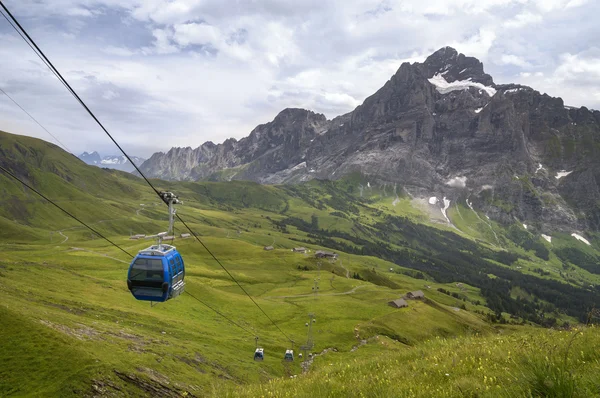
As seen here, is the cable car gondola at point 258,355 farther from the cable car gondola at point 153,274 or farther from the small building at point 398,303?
the small building at point 398,303

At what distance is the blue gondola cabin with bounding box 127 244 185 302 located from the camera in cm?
2942

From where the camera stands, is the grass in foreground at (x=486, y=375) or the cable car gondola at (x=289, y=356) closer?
the grass in foreground at (x=486, y=375)

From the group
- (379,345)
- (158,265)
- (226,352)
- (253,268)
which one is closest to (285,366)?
(226,352)

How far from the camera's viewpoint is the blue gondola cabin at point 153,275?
29422 millimetres

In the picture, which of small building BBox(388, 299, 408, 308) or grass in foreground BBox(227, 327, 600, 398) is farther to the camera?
small building BBox(388, 299, 408, 308)

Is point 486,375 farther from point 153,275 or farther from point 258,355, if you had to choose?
point 258,355

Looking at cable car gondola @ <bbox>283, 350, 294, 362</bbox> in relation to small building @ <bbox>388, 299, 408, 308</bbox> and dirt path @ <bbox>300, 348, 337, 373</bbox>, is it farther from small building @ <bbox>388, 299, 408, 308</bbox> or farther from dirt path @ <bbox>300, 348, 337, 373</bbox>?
small building @ <bbox>388, 299, 408, 308</bbox>

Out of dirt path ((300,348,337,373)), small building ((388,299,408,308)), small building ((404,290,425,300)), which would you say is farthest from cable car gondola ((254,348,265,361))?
small building ((404,290,425,300))

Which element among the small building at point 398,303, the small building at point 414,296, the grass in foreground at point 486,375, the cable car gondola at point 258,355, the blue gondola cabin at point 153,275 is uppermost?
the grass in foreground at point 486,375

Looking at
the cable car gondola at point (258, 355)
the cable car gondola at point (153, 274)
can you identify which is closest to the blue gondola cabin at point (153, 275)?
the cable car gondola at point (153, 274)

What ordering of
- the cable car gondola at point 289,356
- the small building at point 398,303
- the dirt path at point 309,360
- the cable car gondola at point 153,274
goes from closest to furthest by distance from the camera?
1. the cable car gondola at point 153,274
2. the dirt path at point 309,360
3. the cable car gondola at point 289,356
4. the small building at point 398,303

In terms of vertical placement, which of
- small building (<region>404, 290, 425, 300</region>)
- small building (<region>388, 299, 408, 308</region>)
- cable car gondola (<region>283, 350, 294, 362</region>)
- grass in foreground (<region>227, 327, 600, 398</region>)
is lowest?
small building (<region>404, 290, 425, 300</region>)

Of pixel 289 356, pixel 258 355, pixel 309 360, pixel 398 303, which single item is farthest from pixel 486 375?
pixel 398 303

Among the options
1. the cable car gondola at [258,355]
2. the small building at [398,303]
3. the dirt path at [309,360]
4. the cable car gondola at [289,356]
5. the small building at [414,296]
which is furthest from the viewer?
the small building at [414,296]
